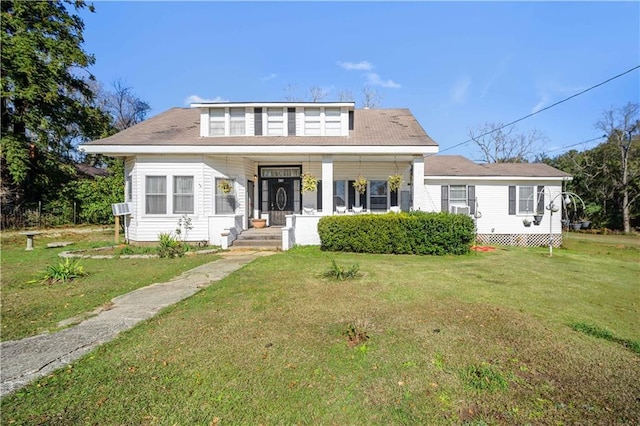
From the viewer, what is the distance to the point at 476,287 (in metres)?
6.17

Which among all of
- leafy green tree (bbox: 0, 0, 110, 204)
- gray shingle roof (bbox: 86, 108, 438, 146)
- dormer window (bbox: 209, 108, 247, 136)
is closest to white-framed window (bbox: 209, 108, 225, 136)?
dormer window (bbox: 209, 108, 247, 136)

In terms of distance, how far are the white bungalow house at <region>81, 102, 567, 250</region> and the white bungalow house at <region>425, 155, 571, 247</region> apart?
0.16 feet

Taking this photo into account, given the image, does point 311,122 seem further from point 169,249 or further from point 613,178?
point 613,178

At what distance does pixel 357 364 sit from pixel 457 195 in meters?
14.1

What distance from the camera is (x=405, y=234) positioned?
34.0 ft

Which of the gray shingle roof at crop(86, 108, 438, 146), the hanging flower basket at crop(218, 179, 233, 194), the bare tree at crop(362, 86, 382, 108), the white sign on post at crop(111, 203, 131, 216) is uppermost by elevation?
the bare tree at crop(362, 86, 382, 108)

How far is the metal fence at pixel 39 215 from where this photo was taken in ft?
59.0

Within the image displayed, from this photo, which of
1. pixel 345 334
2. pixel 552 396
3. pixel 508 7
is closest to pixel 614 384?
pixel 552 396

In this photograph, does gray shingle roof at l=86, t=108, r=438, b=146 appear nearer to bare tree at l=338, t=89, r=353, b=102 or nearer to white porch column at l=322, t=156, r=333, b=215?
white porch column at l=322, t=156, r=333, b=215

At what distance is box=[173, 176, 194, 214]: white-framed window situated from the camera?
12.2m

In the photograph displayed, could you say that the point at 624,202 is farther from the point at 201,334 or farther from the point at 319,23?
the point at 201,334

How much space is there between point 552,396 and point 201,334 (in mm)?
3622

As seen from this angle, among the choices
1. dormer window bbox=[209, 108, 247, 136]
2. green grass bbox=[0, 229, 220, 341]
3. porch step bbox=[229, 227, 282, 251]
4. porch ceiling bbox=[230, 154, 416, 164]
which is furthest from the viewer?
dormer window bbox=[209, 108, 247, 136]

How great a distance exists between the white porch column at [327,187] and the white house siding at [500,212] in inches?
227
